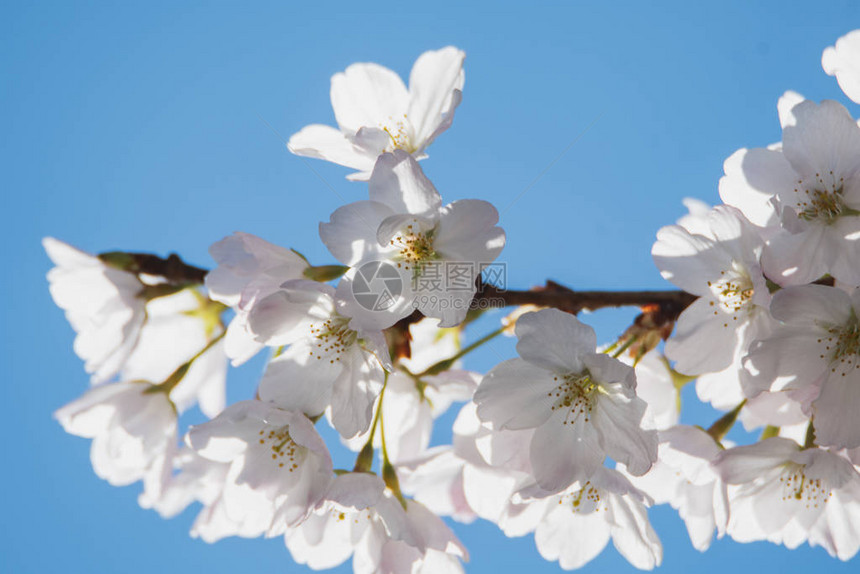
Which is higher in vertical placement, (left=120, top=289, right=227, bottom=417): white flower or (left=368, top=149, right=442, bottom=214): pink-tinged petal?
(left=368, top=149, right=442, bottom=214): pink-tinged petal

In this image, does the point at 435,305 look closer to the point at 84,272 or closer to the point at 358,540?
the point at 358,540

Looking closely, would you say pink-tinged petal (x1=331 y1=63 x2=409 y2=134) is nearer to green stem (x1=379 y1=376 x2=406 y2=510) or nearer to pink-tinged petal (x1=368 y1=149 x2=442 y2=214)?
pink-tinged petal (x1=368 y1=149 x2=442 y2=214)

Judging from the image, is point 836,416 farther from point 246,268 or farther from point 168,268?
point 168,268

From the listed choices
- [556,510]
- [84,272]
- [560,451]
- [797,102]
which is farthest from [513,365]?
[84,272]

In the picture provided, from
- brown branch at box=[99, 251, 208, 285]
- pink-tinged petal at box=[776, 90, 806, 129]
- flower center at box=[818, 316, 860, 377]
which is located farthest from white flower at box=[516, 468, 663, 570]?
brown branch at box=[99, 251, 208, 285]

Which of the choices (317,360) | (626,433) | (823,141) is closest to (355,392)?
(317,360)
